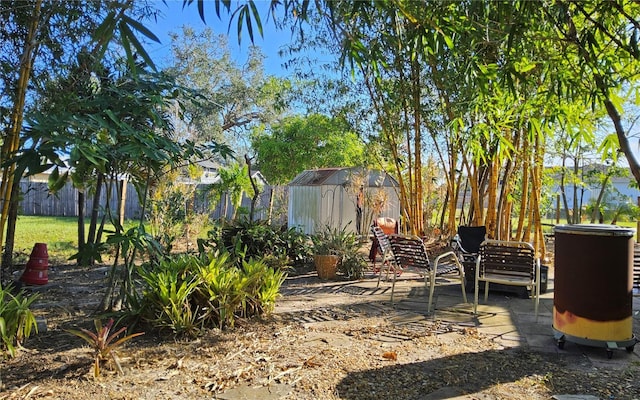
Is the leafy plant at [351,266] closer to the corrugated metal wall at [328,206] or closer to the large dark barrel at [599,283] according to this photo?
the large dark barrel at [599,283]

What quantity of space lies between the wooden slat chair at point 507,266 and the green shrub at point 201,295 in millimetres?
1995

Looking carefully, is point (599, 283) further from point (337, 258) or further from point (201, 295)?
point (337, 258)

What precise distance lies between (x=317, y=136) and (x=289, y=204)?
2326 millimetres

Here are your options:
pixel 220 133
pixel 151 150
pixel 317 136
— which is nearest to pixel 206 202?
pixel 317 136

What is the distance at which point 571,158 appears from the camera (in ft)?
27.7

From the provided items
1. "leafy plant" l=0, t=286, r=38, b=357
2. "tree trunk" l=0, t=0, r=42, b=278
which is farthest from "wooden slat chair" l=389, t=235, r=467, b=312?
"tree trunk" l=0, t=0, r=42, b=278

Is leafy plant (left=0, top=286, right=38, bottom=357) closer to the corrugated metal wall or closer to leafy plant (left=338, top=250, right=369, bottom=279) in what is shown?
leafy plant (left=338, top=250, right=369, bottom=279)

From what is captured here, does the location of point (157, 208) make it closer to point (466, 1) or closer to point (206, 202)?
point (206, 202)

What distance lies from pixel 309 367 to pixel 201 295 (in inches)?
45.1

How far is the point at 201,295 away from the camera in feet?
11.3

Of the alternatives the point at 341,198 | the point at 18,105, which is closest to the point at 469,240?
the point at 18,105

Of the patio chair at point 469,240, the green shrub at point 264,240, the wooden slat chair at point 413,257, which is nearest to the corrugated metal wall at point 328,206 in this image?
the green shrub at point 264,240

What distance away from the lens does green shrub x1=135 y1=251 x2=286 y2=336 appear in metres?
3.23

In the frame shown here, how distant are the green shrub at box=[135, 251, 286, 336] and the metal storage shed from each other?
7.57 metres
